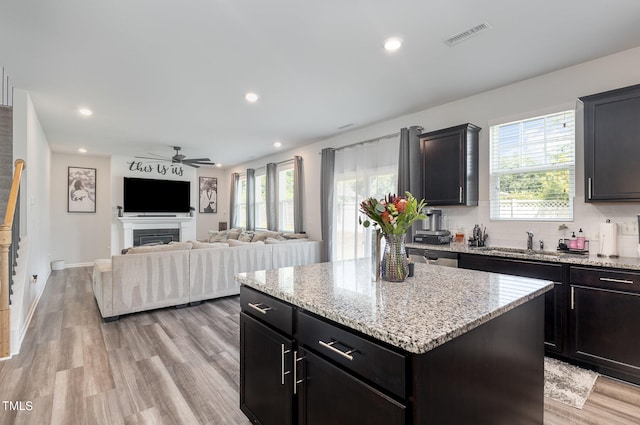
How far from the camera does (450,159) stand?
3.80m

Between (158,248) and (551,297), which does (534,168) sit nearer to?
(551,297)

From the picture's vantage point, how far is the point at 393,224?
172 cm

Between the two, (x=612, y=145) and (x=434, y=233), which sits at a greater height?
(x=612, y=145)

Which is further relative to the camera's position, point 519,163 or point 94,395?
point 519,163

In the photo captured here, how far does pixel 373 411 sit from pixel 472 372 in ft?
1.38

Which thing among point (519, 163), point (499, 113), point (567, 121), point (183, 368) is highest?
point (499, 113)

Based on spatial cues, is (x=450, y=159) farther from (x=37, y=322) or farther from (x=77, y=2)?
(x=37, y=322)

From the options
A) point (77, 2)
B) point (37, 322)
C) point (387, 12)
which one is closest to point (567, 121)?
point (387, 12)

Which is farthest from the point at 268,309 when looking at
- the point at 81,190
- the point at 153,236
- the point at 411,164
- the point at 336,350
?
the point at 81,190

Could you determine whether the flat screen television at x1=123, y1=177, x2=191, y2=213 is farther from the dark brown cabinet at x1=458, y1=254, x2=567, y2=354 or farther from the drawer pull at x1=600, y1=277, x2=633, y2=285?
the drawer pull at x1=600, y1=277, x2=633, y2=285

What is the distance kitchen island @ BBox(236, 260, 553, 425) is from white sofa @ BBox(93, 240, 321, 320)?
2.73 m

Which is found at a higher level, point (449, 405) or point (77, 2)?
point (77, 2)

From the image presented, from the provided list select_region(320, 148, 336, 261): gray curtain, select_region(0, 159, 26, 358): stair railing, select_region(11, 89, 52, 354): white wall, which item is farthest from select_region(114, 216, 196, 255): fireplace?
select_region(0, 159, 26, 358): stair railing

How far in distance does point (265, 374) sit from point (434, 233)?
9.34ft
